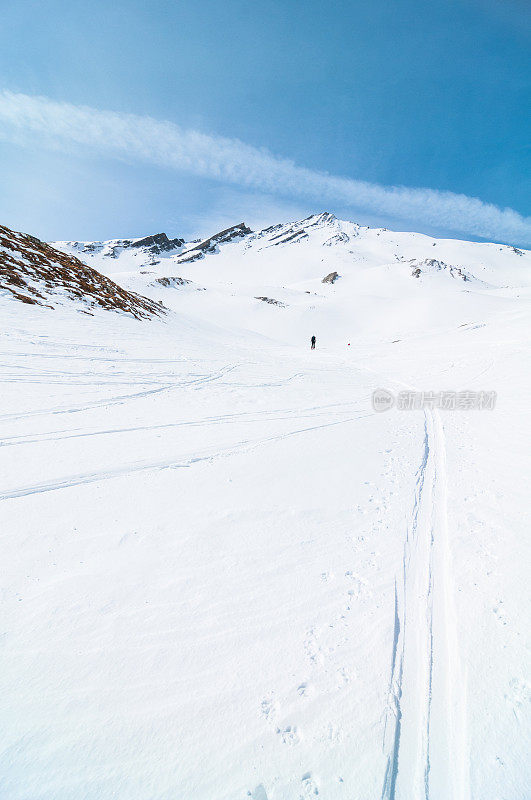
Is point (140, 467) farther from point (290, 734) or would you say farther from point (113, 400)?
point (290, 734)

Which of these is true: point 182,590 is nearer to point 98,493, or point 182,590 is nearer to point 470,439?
point 98,493

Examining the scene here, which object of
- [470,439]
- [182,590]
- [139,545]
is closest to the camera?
[182,590]

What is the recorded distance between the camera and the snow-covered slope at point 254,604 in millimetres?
1736

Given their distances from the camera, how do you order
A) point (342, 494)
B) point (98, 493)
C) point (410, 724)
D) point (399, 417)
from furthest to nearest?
point (399, 417) → point (342, 494) → point (98, 493) → point (410, 724)

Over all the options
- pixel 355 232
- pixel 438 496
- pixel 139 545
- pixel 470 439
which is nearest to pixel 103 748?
pixel 139 545

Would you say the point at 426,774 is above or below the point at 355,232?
below

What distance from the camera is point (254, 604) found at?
98.7 inches

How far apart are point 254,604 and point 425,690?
129 centimetres

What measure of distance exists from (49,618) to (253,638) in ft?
4.86

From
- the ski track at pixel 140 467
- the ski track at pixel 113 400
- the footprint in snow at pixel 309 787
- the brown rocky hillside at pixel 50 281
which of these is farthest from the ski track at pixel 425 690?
the brown rocky hillside at pixel 50 281

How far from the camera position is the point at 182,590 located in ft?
8.38

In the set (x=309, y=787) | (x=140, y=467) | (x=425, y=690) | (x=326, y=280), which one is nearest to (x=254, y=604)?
(x=309, y=787)

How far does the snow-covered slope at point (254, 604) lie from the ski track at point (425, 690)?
0.01 meters

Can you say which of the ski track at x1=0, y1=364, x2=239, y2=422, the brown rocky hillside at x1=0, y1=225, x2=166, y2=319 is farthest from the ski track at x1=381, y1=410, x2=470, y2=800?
the brown rocky hillside at x1=0, y1=225, x2=166, y2=319
